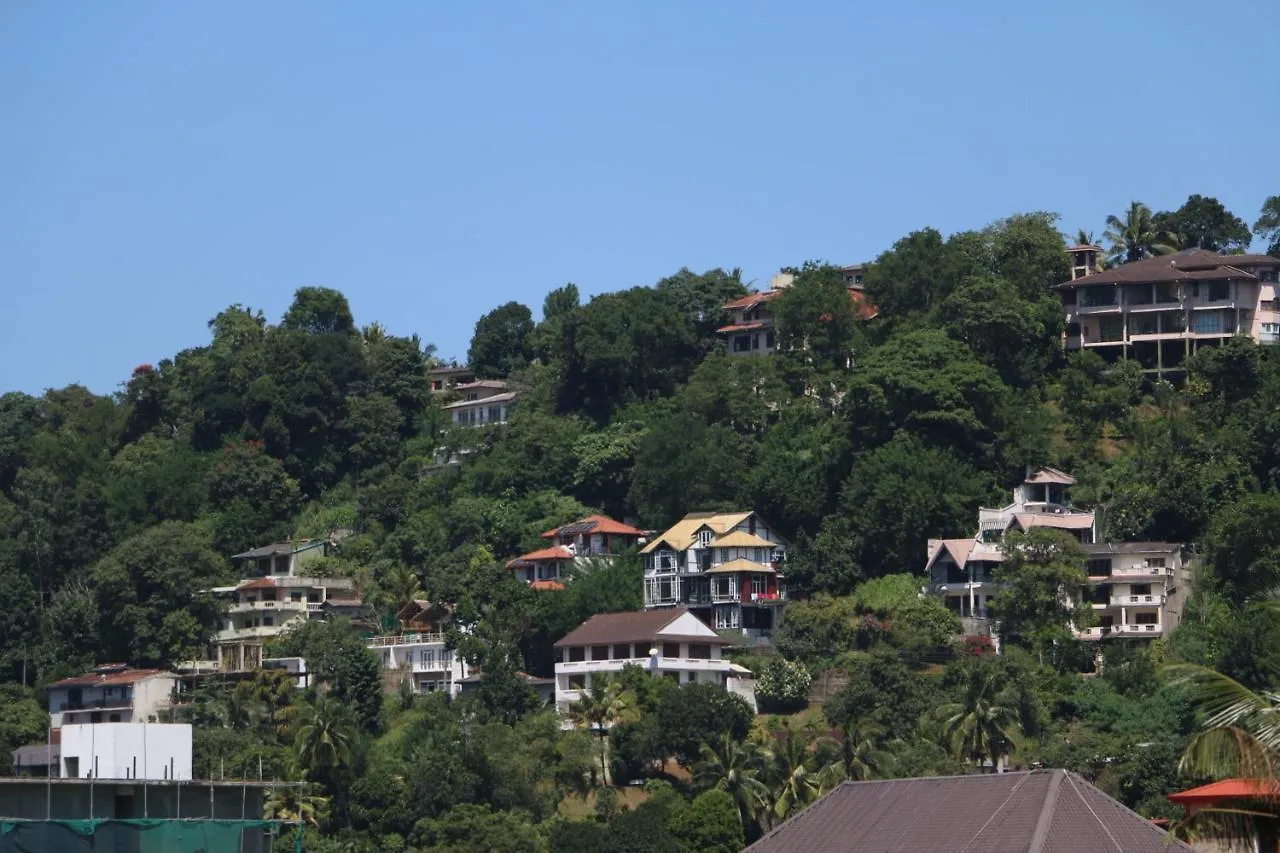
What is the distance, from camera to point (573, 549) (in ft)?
327

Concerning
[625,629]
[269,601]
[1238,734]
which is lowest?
[625,629]

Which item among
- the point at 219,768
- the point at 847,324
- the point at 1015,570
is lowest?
the point at 219,768

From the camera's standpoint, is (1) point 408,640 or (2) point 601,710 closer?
(2) point 601,710

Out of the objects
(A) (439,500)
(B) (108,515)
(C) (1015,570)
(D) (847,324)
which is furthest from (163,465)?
(C) (1015,570)

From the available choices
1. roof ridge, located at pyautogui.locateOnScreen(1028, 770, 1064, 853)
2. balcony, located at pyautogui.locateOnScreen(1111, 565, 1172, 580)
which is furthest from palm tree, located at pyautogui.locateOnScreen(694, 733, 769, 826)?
roof ridge, located at pyautogui.locateOnScreen(1028, 770, 1064, 853)

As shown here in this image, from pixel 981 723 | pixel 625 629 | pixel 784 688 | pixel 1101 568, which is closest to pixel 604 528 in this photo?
pixel 625 629

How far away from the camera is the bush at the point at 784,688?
85.6 metres

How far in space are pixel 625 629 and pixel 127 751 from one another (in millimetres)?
30882

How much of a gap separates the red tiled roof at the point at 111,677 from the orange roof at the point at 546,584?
46.6 feet

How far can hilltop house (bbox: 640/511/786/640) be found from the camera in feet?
307

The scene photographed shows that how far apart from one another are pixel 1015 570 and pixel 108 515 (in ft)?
142

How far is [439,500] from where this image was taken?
107625 millimetres

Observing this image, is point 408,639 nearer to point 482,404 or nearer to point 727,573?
point 727,573

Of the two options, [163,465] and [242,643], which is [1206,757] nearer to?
[242,643]
